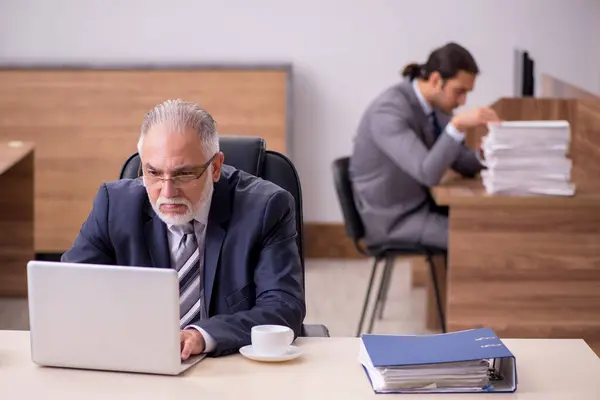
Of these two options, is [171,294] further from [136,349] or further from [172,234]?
[172,234]

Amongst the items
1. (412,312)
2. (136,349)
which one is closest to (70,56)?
(412,312)

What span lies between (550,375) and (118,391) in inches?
31.1

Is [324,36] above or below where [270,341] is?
above

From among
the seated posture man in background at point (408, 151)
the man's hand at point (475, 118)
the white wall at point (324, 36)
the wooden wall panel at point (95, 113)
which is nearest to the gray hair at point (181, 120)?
the man's hand at point (475, 118)

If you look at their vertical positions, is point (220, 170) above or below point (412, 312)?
above

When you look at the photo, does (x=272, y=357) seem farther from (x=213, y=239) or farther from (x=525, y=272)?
(x=525, y=272)

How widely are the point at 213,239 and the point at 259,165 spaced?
367 millimetres

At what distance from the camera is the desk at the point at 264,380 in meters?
1.92

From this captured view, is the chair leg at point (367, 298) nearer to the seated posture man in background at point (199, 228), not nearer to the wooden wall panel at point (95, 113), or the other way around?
the wooden wall panel at point (95, 113)

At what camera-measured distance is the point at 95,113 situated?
6.05 metres

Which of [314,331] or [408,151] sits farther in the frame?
[408,151]

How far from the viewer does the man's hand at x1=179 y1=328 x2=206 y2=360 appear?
6.88ft

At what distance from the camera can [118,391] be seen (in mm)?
1919

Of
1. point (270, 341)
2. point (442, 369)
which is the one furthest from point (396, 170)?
point (442, 369)
